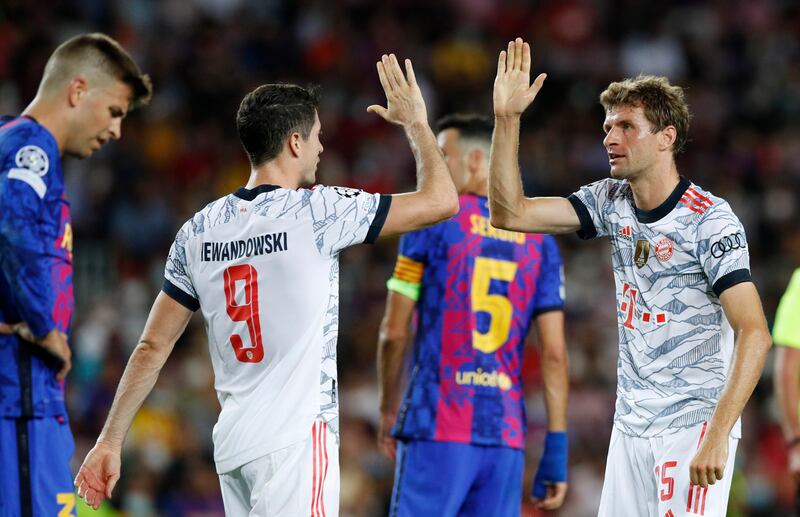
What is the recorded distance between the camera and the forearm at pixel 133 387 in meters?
4.85

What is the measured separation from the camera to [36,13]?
14758 mm

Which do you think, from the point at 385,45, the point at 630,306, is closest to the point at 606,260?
the point at 385,45

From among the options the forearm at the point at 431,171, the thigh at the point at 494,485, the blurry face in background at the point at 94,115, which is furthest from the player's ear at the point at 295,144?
the thigh at the point at 494,485

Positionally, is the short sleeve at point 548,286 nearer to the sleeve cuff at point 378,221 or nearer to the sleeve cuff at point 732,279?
the sleeve cuff at point 732,279

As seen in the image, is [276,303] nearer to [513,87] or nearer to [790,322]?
[513,87]

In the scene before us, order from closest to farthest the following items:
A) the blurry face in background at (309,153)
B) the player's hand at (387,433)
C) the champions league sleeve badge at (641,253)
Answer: the blurry face in background at (309,153) < the champions league sleeve badge at (641,253) < the player's hand at (387,433)

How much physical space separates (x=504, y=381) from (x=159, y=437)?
17.4 ft

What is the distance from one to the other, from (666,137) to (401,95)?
47.3 inches

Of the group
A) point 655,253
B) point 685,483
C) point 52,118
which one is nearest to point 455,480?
point 685,483

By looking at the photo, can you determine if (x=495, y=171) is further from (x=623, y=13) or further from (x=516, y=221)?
(x=623, y=13)

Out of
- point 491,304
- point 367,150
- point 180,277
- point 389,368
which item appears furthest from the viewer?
point 367,150

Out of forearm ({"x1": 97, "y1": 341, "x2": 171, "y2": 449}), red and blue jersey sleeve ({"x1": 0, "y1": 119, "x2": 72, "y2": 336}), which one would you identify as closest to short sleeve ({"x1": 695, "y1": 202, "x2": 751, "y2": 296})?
forearm ({"x1": 97, "y1": 341, "x2": 171, "y2": 449})

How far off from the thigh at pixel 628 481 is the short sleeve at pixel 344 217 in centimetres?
146

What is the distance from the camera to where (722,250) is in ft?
15.7
